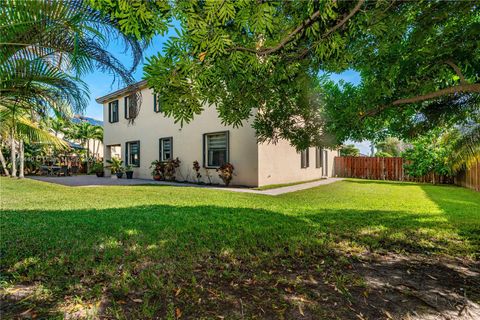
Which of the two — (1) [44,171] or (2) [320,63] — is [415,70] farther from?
(1) [44,171]

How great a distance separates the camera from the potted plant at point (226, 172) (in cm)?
1102

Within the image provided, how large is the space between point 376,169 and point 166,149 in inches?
543

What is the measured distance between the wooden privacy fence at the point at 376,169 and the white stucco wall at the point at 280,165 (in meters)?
4.76

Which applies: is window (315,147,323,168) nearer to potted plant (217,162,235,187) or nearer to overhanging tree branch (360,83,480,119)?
potted plant (217,162,235,187)

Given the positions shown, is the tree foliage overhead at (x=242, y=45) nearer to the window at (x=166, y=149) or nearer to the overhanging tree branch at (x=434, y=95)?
the overhanging tree branch at (x=434, y=95)

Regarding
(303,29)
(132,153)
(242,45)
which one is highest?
(303,29)

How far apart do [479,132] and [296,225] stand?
22.4ft

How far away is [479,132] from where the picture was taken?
290 inches

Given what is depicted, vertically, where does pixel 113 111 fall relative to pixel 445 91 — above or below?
above

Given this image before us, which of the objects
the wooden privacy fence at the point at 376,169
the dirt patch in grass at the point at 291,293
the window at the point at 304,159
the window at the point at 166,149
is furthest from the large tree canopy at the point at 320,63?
the wooden privacy fence at the point at 376,169

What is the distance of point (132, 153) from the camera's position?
16.1 meters

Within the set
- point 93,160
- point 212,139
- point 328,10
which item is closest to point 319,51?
point 328,10

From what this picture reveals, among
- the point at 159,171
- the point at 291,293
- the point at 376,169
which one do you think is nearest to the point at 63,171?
the point at 159,171

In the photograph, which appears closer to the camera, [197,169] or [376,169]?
[197,169]
